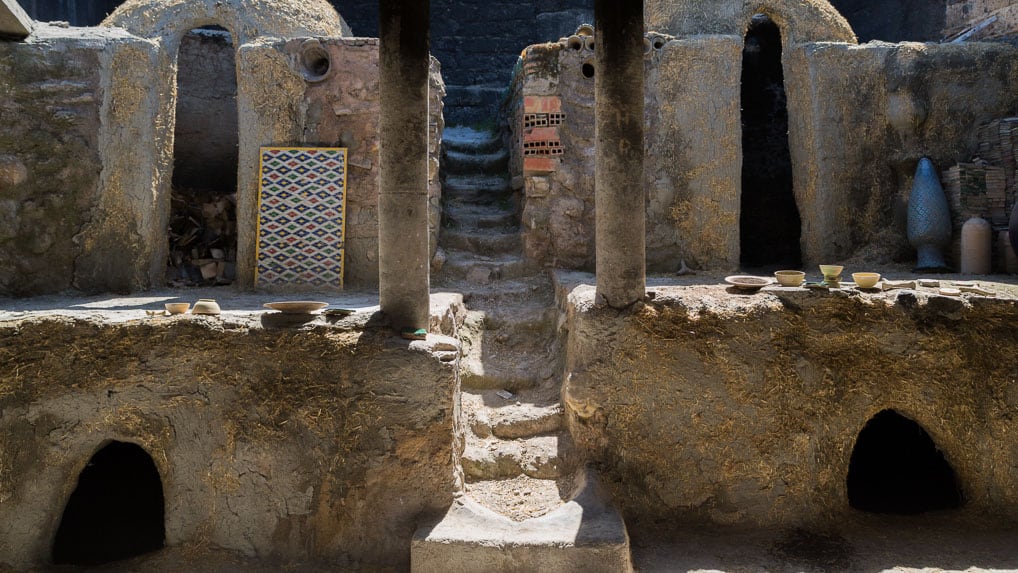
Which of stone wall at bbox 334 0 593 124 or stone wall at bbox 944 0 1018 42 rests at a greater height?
stone wall at bbox 334 0 593 124

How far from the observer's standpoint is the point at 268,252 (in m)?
7.06

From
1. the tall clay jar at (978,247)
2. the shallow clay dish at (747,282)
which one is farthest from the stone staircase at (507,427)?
the tall clay jar at (978,247)

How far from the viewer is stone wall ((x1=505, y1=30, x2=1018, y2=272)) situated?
7477mm

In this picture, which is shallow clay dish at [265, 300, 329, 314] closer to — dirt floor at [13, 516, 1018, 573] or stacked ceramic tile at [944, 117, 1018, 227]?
dirt floor at [13, 516, 1018, 573]

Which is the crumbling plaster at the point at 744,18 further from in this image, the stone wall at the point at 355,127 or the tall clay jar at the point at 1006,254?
the stone wall at the point at 355,127

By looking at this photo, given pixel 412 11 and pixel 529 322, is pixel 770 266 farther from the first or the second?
pixel 412 11

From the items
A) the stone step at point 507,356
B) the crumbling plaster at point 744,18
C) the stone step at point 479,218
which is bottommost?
the stone step at point 507,356

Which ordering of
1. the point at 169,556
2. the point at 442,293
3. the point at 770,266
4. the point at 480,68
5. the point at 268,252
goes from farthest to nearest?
the point at 480,68 → the point at 770,266 → the point at 268,252 → the point at 442,293 → the point at 169,556

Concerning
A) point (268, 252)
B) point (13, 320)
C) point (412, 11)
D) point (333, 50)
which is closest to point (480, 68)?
point (333, 50)

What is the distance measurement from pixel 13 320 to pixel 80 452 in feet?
2.84

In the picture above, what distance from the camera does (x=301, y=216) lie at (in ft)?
23.3

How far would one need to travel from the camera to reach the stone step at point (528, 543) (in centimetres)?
361

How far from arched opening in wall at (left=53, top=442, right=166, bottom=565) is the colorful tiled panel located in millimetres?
2285

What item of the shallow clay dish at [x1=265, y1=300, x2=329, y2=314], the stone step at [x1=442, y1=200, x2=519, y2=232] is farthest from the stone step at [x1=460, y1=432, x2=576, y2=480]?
the stone step at [x1=442, y1=200, x2=519, y2=232]
